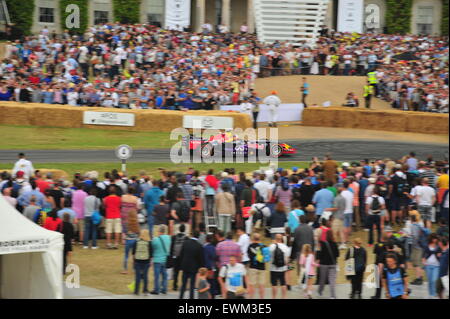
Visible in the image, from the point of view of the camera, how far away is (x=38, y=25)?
1818 inches

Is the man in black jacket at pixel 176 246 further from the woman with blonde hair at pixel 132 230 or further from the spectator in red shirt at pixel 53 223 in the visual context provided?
the spectator in red shirt at pixel 53 223

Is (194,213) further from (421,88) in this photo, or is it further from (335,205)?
(421,88)

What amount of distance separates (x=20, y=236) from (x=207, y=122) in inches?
670

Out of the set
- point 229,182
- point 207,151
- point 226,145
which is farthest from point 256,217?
point 226,145

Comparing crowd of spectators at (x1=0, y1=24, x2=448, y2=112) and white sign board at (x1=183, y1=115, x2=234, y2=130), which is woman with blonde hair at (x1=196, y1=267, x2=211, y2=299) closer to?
white sign board at (x1=183, y1=115, x2=234, y2=130)

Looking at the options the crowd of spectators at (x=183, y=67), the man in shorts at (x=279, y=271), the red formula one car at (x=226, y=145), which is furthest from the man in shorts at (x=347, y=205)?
the crowd of spectators at (x=183, y=67)

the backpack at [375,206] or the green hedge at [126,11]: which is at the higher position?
the green hedge at [126,11]

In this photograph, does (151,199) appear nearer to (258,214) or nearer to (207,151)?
(258,214)

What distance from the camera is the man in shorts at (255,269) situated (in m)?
14.3

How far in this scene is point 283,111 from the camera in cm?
3319

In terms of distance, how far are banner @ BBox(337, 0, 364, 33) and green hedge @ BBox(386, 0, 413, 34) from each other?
4.20m

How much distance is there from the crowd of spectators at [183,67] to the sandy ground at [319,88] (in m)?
0.52
